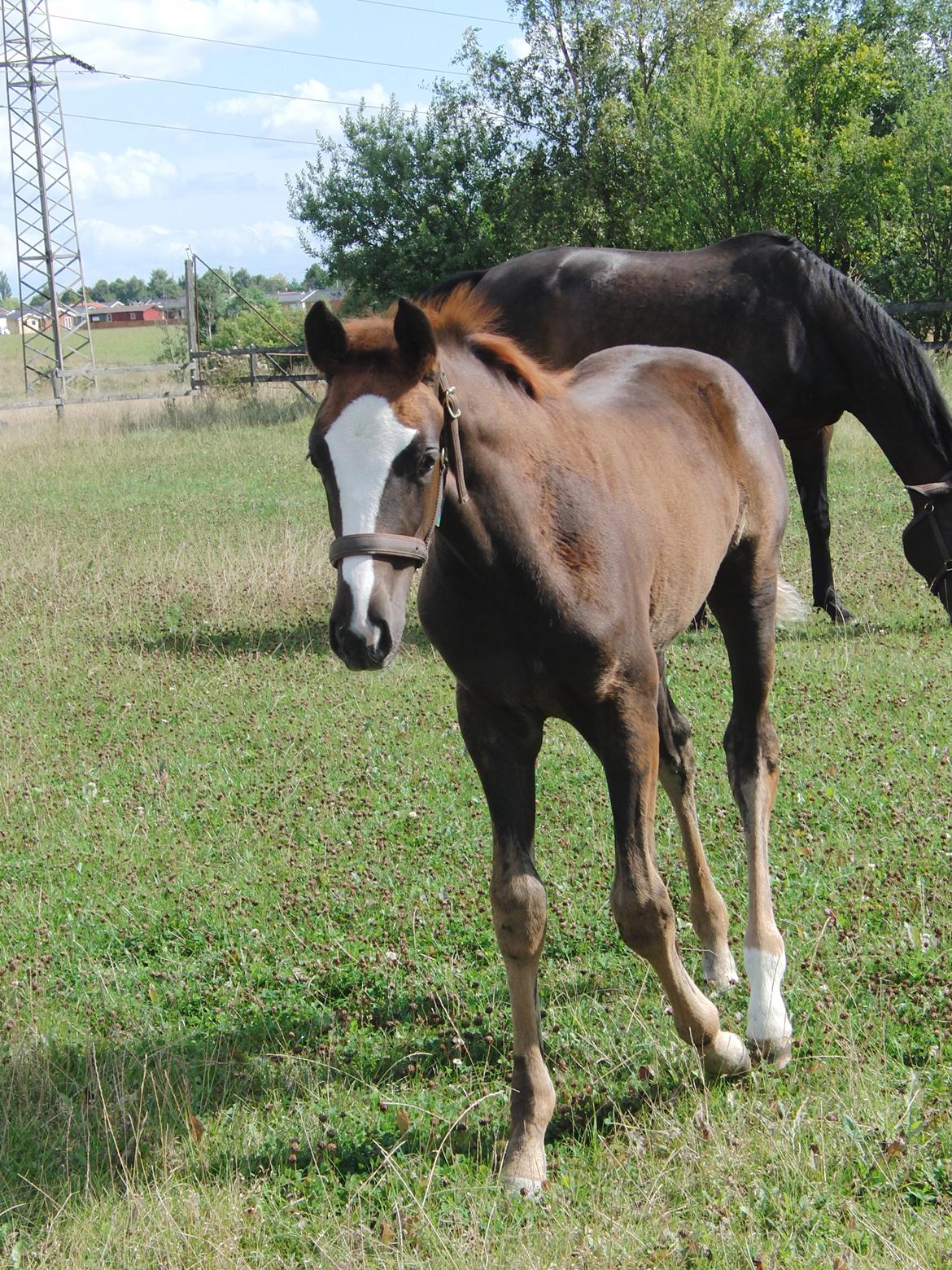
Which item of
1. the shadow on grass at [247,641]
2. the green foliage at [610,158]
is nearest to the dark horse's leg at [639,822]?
the shadow on grass at [247,641]

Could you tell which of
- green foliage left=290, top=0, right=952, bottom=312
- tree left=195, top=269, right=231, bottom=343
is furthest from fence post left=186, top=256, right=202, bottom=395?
tree left=195, top=269, right=231, bottom=343

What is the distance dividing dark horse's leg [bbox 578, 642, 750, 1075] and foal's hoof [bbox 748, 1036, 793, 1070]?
241 millimetres

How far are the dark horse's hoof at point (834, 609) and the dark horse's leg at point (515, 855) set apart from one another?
527 centimetres

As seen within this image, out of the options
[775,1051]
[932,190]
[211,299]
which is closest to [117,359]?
[211,299]

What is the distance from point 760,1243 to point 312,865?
9.04ft

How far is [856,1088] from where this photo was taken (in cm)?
323

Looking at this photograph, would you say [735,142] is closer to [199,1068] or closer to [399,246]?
[399,246]

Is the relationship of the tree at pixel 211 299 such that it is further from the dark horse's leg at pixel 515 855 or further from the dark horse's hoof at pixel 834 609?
the dark horse's leg at pixel 515 855

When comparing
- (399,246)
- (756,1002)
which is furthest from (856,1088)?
(399,246)

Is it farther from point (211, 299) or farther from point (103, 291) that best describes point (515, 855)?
point (103, 291)

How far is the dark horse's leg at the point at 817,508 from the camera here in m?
8.52

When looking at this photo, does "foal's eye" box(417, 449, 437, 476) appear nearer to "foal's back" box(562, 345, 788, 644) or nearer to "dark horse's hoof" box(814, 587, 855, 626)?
"foal's back" box(562, 345, 788, 644)

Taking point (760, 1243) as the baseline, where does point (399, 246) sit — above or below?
above

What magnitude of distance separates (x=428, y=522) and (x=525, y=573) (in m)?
0.37
